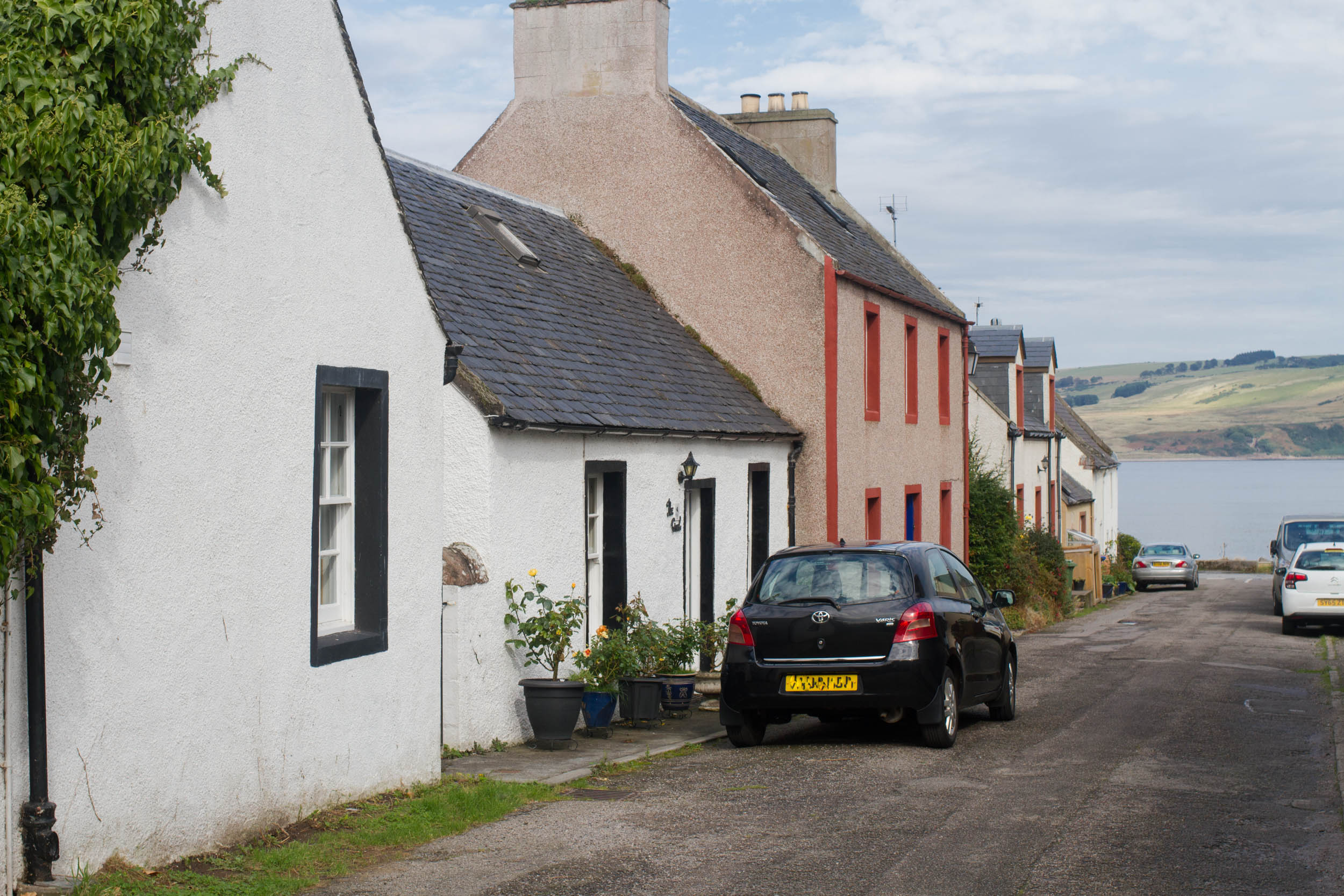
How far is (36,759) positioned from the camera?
19.8 ft

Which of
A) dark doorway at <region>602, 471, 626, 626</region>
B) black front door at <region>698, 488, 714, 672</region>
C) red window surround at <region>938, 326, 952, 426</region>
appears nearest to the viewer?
dark doorway at <region>602, 471, 626, 626</region>

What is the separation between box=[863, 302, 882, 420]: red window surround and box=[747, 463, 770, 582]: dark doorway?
3.71m

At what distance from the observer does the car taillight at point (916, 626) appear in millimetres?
10844

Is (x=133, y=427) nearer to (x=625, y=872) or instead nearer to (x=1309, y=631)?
(x=625, y=872)

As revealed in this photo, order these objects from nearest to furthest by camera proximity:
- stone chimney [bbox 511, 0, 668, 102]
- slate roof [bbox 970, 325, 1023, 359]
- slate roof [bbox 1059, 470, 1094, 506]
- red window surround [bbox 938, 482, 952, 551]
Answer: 1. stone chimney [bbox 511, 0, 668, 102]
2. red window surround [bbox 938, 482, 952, 551]
3. slate roof [bbox 970, 325, 1023, 359]
4. slate roof [bbox 1059, 470, 1094, 506]

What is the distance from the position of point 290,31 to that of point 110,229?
259cm

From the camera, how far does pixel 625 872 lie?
7.06 metres

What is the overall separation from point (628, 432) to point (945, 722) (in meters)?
4.42

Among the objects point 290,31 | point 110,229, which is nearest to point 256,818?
point 110,229

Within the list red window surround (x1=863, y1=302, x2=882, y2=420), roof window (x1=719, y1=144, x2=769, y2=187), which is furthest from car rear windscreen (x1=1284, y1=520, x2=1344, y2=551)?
roof window (x1=719, y1=144, x2=769, y2=187)

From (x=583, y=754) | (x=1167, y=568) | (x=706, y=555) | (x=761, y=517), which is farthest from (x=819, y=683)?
(x=1167, y=568)

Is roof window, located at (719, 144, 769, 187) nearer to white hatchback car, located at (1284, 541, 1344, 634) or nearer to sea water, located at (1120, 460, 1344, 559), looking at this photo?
white hatchback car, located at (1284, 541, 1344, 634)

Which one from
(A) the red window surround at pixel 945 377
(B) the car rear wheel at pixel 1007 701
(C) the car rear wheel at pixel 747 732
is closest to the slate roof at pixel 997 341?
(A) the red window surround at pixel 945 377

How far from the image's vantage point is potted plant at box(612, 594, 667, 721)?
1257 cm
